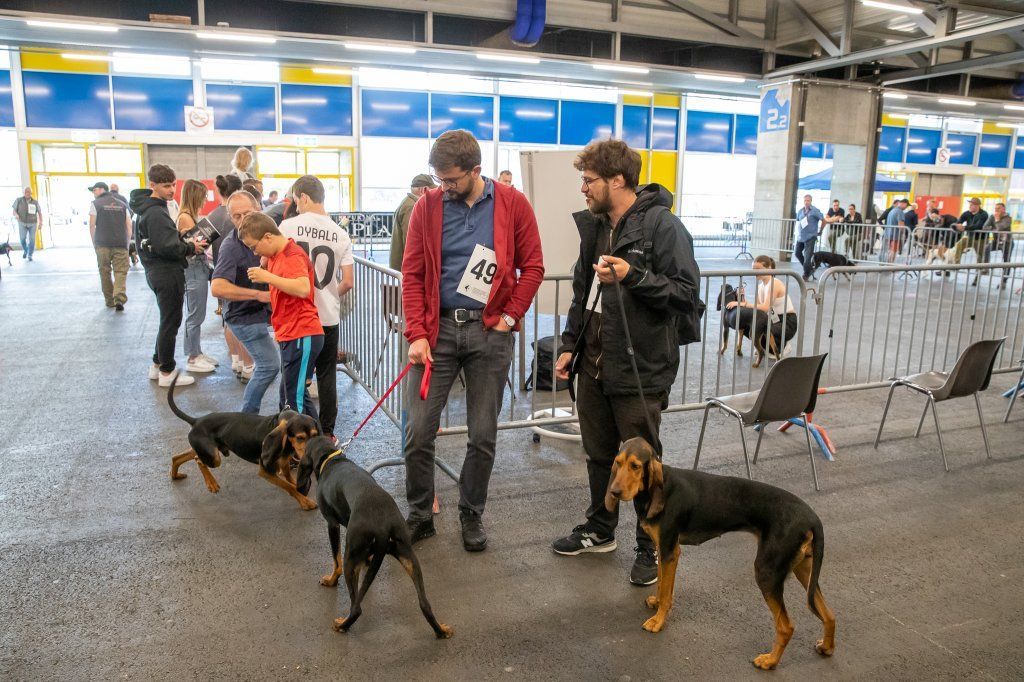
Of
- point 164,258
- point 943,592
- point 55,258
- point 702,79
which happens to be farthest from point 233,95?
point 943,592

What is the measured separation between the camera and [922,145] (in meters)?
28.1

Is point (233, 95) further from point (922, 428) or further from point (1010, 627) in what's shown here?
point (1010, 627)

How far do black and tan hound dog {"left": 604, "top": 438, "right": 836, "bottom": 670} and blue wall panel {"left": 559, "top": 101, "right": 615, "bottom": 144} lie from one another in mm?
21175

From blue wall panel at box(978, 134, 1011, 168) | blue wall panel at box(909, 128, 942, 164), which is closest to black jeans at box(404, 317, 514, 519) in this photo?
blue wall panel at box(909, 128, 942, 164)

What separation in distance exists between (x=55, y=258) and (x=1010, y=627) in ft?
60.8

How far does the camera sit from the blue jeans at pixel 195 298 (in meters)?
6.55

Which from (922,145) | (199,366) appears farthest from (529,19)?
(922,145)

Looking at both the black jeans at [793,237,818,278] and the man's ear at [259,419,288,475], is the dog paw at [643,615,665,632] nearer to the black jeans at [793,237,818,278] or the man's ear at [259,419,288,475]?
the man's ear at [259,419,288,475]

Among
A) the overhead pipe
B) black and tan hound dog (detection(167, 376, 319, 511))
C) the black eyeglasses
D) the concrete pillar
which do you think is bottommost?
black and tan hound dog (detection(167, 376, 319, 511))

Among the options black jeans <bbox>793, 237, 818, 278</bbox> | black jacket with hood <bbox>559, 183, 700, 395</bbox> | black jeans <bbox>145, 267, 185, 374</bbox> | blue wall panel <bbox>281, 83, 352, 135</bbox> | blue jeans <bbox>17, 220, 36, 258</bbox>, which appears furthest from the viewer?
blue wall panel <bbox>281, 83, 352, 135</bbox>

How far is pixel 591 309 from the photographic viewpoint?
10.6 ft

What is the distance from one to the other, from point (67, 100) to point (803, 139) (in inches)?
725

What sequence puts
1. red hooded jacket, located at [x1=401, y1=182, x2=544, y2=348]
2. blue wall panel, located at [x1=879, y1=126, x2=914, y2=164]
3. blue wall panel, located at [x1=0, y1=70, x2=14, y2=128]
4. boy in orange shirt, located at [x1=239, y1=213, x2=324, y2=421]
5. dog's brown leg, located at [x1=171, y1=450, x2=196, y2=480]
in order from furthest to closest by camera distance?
blue wall panel, located at [x1=879, y1=126, x2=914, y2=164] → blue wall panel, located at [x1=0, y1=70, x2=14, y2=128] → dog's brown leg, located at [x1=171, y1=450, x2=196, y2=480] → boy in orange shirt, located at [x1=239, y1=213, x2=324, y2=421] → red hooded jacket, located at [x1=401, y1=182, x2=544, y2=348]

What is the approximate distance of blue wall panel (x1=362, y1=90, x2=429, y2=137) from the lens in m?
20.7
